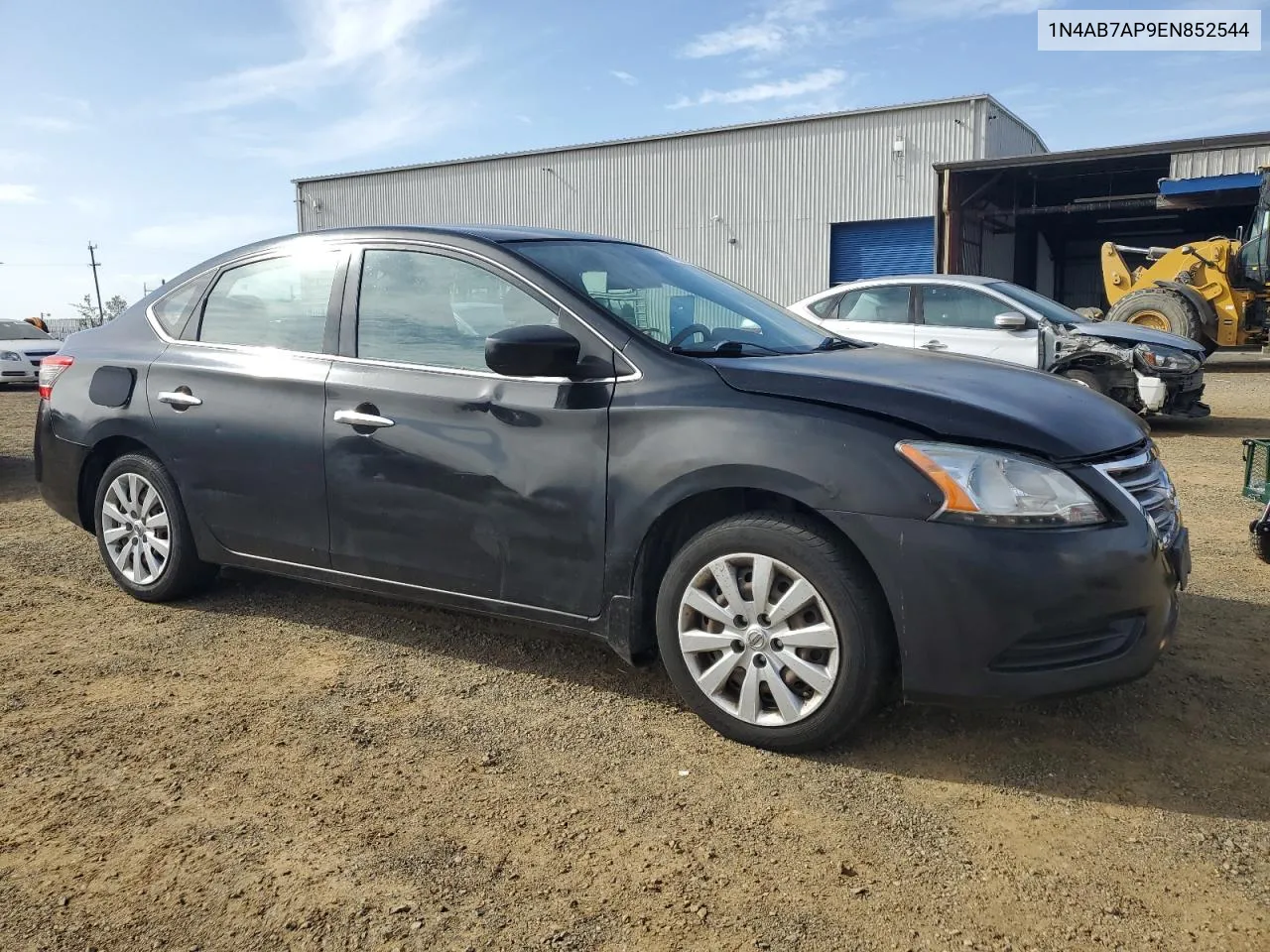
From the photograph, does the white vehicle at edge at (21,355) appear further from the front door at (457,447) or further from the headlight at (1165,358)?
the headlight at (1165,358)

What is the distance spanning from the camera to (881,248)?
2641 cm

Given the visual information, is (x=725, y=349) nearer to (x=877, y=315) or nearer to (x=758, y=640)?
(x=758, y=640)

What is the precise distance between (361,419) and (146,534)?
4.78 feet

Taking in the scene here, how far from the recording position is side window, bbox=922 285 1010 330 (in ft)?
31.5

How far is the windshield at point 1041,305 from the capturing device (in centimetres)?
964

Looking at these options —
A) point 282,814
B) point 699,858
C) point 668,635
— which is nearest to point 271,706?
point 282,814

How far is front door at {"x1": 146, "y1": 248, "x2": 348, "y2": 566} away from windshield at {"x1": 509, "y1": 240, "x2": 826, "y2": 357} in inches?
37.5

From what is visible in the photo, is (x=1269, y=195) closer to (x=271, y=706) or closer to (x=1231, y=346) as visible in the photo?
(x=1231, y=346)

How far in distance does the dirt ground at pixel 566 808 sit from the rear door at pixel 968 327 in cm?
565

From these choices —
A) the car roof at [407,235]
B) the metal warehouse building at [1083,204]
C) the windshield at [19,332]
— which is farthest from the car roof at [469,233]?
the metal warehouse building at [1083,204]

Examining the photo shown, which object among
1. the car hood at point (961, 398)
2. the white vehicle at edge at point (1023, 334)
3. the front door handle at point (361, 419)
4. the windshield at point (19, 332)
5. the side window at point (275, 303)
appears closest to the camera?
the car hood at point (961, 398)

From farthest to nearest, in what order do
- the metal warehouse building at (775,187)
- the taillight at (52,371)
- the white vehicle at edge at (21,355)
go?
the metal warehouse building at (775,187)
the white vehicle at edge at (21,355)
the taillight at (52,371)

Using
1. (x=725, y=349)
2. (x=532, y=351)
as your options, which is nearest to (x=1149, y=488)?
(x=725, y=349)

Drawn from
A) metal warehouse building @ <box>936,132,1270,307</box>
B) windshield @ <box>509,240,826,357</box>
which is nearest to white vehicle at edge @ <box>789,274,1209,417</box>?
windshield @ <box>509,240,826,357</box>
